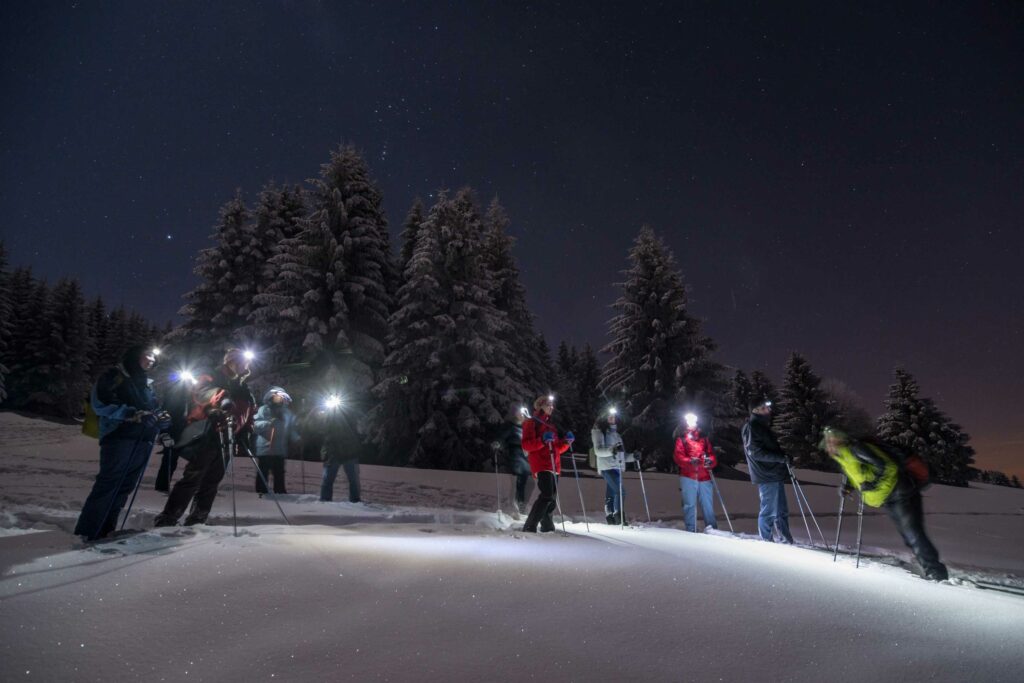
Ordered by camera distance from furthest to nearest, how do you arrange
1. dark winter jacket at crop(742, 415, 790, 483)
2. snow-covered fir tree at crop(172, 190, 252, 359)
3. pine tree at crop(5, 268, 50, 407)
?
pine tree at crop(5, 268, 50, 407) < snow-covered fir tree at crop(172, 190, 252, 359) < dark winter jacket at crop(742, 415, 790, 483)

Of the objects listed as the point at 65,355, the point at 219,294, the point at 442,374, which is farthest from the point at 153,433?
the point at 65,355

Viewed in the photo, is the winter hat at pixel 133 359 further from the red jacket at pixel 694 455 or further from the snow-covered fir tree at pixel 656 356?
the snow-covered fir tree at pixel 656 356

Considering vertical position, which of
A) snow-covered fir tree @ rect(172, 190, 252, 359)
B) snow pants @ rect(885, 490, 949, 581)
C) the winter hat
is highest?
snow-covered fir tree @ rect(172, 190, 252, 359)

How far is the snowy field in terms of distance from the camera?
227 cm

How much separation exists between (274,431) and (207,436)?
4116 mm

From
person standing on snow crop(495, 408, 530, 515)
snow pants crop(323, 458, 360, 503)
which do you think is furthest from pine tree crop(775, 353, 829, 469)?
snow pants crop(323, 458, 360, 503)

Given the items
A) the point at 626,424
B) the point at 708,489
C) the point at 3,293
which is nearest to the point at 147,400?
the point at 708,489

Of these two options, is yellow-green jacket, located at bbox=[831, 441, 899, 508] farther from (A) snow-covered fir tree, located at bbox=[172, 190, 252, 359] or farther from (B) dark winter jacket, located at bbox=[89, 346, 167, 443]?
(A) snow-covered fir tree, located at bbox=[172, 190, 252, 359]

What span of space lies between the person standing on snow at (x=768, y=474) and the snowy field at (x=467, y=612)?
2.07 m

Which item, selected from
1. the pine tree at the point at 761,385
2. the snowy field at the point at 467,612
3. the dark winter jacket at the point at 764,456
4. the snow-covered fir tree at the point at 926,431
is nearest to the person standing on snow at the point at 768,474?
the dark winter jacket at the point at 764,456

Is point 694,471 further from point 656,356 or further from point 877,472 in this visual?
point 656,356

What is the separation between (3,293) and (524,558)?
156 ft

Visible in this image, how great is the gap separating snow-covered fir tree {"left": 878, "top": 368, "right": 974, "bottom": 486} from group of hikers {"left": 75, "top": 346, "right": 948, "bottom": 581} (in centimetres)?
2796

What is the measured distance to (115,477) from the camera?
4586mm
